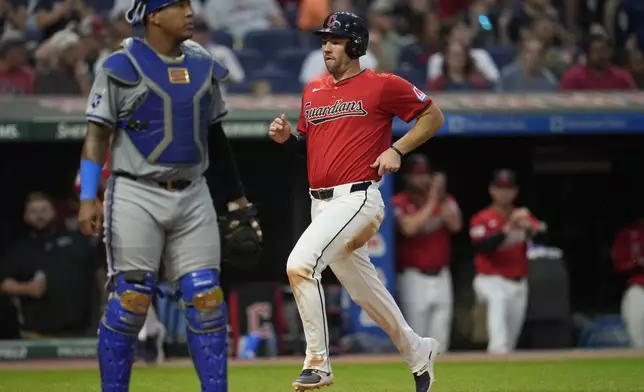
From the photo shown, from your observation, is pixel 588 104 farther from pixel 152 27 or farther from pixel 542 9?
pixel 152 27

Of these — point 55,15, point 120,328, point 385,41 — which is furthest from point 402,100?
point 55,15

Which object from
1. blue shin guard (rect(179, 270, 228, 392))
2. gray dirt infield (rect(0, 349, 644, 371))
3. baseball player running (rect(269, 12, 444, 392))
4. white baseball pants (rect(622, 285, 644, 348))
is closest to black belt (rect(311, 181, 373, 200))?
baseball player running (rect(269, 12, 444, 392))

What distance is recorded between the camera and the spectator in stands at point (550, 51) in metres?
12.0

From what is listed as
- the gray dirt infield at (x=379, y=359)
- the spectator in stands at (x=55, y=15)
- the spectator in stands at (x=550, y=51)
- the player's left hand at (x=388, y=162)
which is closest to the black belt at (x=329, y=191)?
the player's left hand at (x=388, y=162)

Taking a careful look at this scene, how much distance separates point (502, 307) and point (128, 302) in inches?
221

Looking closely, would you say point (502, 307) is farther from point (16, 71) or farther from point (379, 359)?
→ point (16, 71)

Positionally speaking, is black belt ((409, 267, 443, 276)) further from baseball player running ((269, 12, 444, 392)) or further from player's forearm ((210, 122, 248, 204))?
player's forearm ((210, 122, 248, 204))

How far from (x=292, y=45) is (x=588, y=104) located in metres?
3.22

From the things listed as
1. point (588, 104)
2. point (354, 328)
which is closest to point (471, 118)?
point (588, 104)

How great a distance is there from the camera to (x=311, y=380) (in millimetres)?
5602

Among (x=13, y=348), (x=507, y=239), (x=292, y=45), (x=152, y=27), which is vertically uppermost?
(x=292, y=45)

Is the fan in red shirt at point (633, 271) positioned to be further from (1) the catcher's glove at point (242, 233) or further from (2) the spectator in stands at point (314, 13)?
(1) the catcher's glove at point (242, 233)

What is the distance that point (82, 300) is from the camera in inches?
415

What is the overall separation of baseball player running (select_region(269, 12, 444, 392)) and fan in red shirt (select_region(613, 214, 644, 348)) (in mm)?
4835
